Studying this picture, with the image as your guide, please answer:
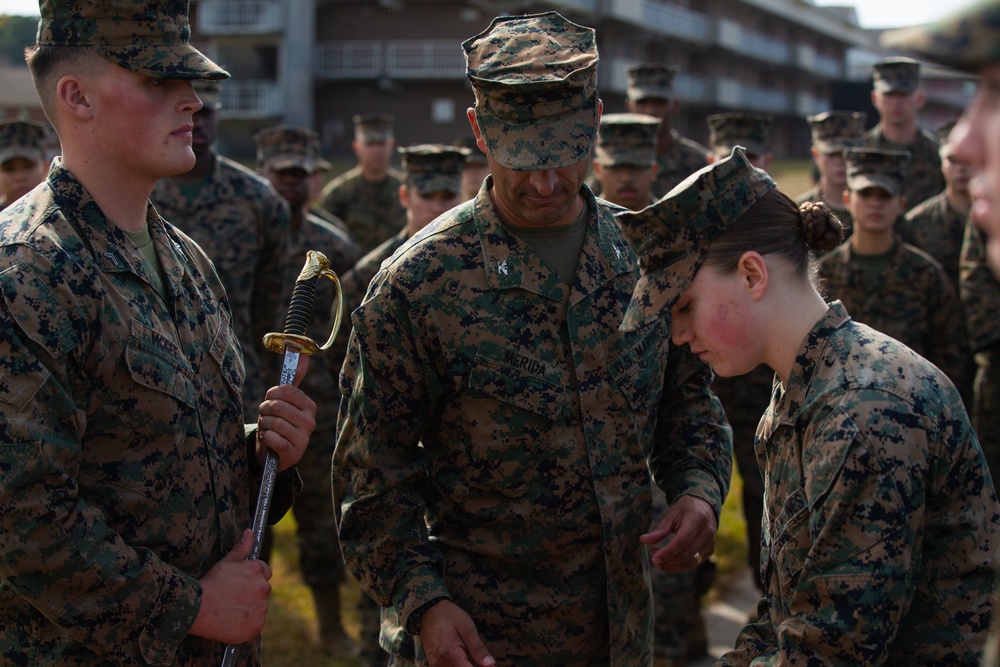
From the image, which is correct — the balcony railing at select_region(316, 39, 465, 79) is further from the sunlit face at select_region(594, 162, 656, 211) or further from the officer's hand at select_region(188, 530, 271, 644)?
the officer's hand at select_region(188, 530, 271, 644)

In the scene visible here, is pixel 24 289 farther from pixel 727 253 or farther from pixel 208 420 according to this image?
pixel 727 253

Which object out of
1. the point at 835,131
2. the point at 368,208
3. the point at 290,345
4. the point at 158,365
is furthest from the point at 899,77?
the point at 158,365

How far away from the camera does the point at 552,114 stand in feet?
9.59

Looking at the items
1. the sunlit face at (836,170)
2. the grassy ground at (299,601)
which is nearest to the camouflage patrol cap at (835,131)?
the sunlit face at (836,170)

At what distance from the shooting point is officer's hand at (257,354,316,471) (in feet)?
9.38

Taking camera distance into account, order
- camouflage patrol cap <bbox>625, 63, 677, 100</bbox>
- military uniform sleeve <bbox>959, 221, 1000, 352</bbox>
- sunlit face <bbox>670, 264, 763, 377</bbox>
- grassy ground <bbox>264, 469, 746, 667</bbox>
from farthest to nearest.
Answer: camouflage patrol cap <bbox>625, 63, 677, 100</bbox>, military uniform sleeve <bbox>959, 221, 1000, 352</bbox>, grassy ground <bbox>264, 469, 746, 667</bbox>, sunlit face <bbox>670, 264, 763, 377</bbox>

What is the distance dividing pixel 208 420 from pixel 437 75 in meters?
26.9

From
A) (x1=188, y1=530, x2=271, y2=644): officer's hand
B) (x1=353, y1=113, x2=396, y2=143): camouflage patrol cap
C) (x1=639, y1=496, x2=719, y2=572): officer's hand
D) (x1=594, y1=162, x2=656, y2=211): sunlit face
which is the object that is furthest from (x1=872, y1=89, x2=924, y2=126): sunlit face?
(x1=188, y1=530, x2=271, y2=644): officer's hand

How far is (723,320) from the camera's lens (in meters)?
2.39

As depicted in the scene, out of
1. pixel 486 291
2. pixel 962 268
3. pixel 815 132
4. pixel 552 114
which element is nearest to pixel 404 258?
pixel 486 291

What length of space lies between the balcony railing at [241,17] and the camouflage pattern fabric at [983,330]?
24326 mm

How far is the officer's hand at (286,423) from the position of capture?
2.86 meters

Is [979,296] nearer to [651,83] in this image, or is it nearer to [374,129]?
[651,83]

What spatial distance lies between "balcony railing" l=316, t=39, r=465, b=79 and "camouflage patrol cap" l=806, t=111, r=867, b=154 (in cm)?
2140
